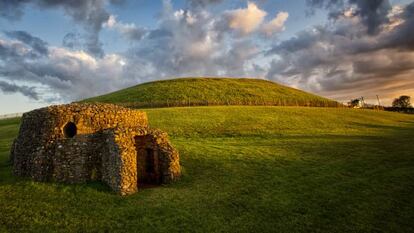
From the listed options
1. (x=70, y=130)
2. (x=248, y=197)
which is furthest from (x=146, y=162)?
(x=248, y=197)

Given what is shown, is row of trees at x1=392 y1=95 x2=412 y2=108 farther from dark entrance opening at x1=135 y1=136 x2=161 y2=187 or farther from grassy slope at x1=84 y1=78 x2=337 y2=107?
dark entrance opening at x1=135 y1=136 x2=161 y2=187

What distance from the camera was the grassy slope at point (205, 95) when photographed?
7866 centimetres

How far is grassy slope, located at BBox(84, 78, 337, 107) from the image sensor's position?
78662mm

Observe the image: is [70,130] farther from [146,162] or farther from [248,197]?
[248,197]

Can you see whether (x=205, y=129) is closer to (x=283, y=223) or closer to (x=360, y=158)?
(x=360, y=158)

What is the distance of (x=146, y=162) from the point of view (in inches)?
986

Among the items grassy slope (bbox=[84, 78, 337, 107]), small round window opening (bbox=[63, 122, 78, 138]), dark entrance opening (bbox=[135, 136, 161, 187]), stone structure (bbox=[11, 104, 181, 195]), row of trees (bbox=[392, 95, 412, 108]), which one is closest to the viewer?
stone structure (bbox=[11, 104, 181, 195])

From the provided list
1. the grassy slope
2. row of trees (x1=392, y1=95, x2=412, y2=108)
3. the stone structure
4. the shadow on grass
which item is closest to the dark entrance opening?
the stone structure

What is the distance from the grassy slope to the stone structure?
4961 centimetres

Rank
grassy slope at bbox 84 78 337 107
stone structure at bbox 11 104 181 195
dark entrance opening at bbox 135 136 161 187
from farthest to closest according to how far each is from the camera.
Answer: grassy slope at bbox 84 78 337 107, dark entrance opening at bbox 135 136 161 187, stone structure at bbox 11 104 181 195

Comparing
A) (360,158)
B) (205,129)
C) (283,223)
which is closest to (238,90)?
(205,129)

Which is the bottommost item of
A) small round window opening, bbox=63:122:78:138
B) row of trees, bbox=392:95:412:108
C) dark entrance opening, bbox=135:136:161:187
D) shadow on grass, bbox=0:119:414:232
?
shadow on grass, bbox=0:119:414:232

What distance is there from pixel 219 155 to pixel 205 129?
1571 centimetres

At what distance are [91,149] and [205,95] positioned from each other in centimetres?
6397
